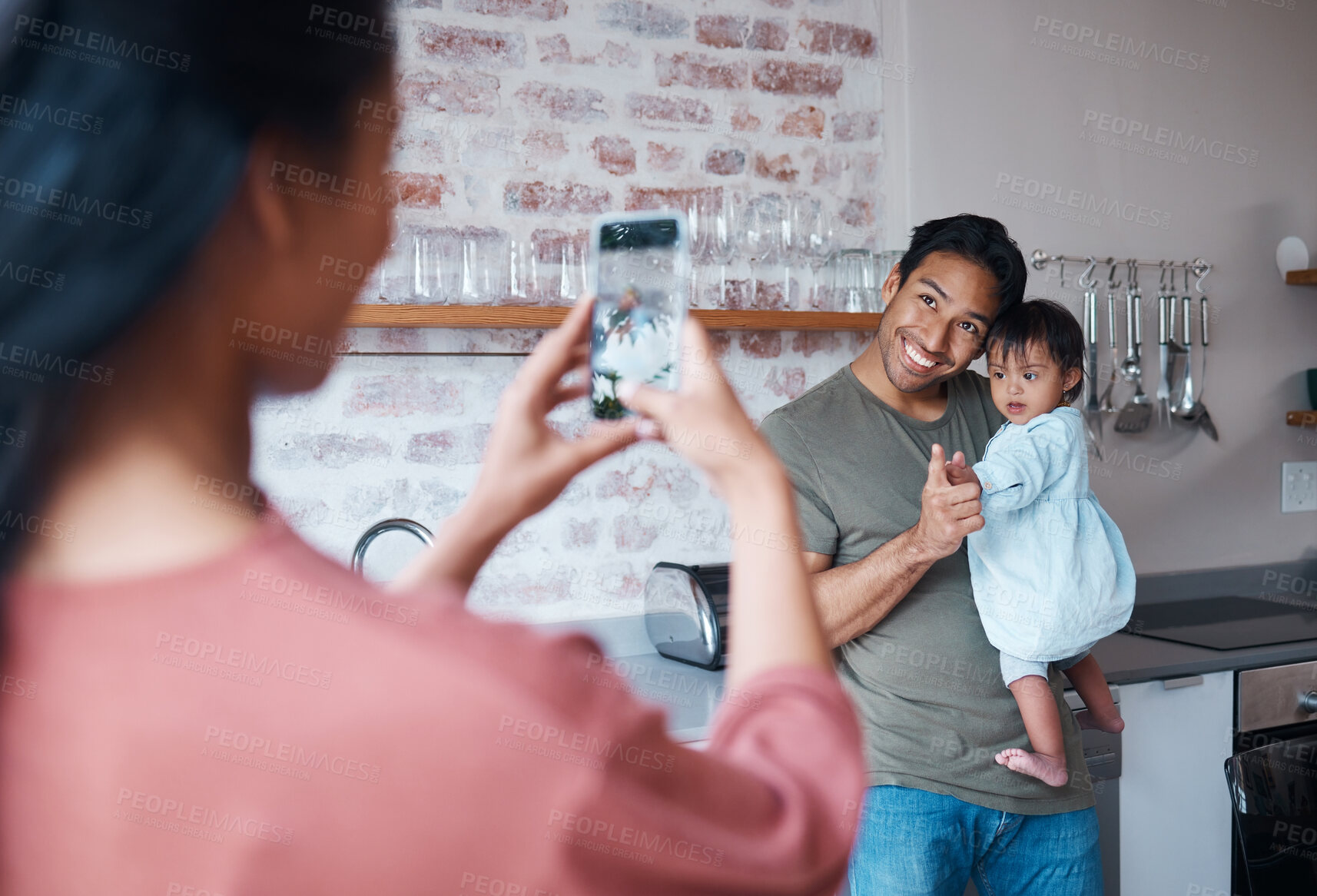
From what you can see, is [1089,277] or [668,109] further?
[1089,277]

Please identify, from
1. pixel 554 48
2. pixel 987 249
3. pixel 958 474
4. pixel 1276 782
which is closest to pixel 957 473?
pixel 958 474

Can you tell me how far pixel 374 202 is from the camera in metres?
0.40

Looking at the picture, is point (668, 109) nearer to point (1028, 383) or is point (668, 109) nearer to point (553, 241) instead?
point (553, 241)

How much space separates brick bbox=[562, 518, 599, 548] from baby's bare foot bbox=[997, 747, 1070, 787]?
946 millimetres

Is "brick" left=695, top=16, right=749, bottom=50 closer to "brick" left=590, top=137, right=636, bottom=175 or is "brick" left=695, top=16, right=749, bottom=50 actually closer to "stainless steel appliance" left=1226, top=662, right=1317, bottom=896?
"brick" left=590, top=137, right=636, bottom=175

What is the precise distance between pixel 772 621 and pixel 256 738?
20 cm

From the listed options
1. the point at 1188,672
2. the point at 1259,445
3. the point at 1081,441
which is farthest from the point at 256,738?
the point at 1259,445

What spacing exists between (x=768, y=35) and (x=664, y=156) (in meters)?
0.39

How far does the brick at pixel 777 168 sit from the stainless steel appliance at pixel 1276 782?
1.38m

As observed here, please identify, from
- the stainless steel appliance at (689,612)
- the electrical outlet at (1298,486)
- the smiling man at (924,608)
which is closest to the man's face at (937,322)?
the smiling man at (924,608)

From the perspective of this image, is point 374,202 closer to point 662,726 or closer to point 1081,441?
point 662,726

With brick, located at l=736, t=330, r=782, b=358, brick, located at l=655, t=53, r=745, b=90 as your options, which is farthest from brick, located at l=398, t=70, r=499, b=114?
brick, located at l=736, t=330, r=782, b=358

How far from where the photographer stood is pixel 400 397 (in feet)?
6.40

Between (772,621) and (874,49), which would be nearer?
(772,621)
